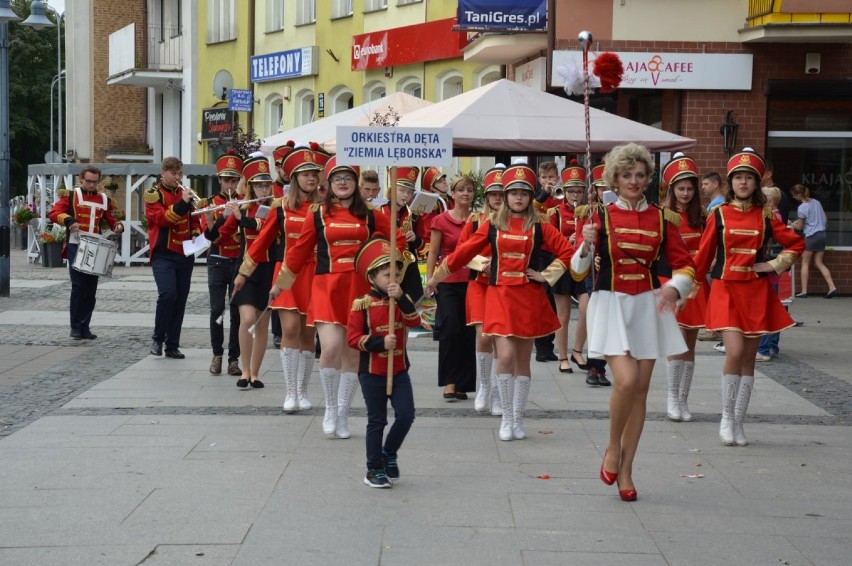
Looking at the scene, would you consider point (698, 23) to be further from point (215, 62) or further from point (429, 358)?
point (215, 62)

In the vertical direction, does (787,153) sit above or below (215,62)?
below

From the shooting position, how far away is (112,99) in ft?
155

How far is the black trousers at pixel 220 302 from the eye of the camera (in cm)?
1175

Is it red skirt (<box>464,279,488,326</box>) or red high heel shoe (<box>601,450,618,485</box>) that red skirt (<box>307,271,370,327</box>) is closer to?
red skirt (<box>464,279,488,326</box>)

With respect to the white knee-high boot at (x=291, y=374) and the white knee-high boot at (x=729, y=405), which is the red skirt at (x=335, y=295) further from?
the white knee-high boot at (x=729, y=405)

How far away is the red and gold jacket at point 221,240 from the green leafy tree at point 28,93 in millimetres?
59103

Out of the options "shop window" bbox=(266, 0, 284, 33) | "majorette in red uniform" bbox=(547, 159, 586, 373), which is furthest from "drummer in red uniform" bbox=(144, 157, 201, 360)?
"shop window" bbox=(266, 0, 284, 33)

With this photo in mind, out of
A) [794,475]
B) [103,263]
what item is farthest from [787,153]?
[794,475]

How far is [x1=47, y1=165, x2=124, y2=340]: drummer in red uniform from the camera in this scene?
14.4 meters

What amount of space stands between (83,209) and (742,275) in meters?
8.43

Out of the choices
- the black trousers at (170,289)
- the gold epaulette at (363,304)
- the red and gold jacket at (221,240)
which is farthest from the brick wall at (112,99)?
the gold epaulette at (363,304)

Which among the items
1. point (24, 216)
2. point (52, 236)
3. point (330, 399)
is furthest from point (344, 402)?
point (24, 216)

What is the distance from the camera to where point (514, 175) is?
346 inches

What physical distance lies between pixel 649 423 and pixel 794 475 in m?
1.83
